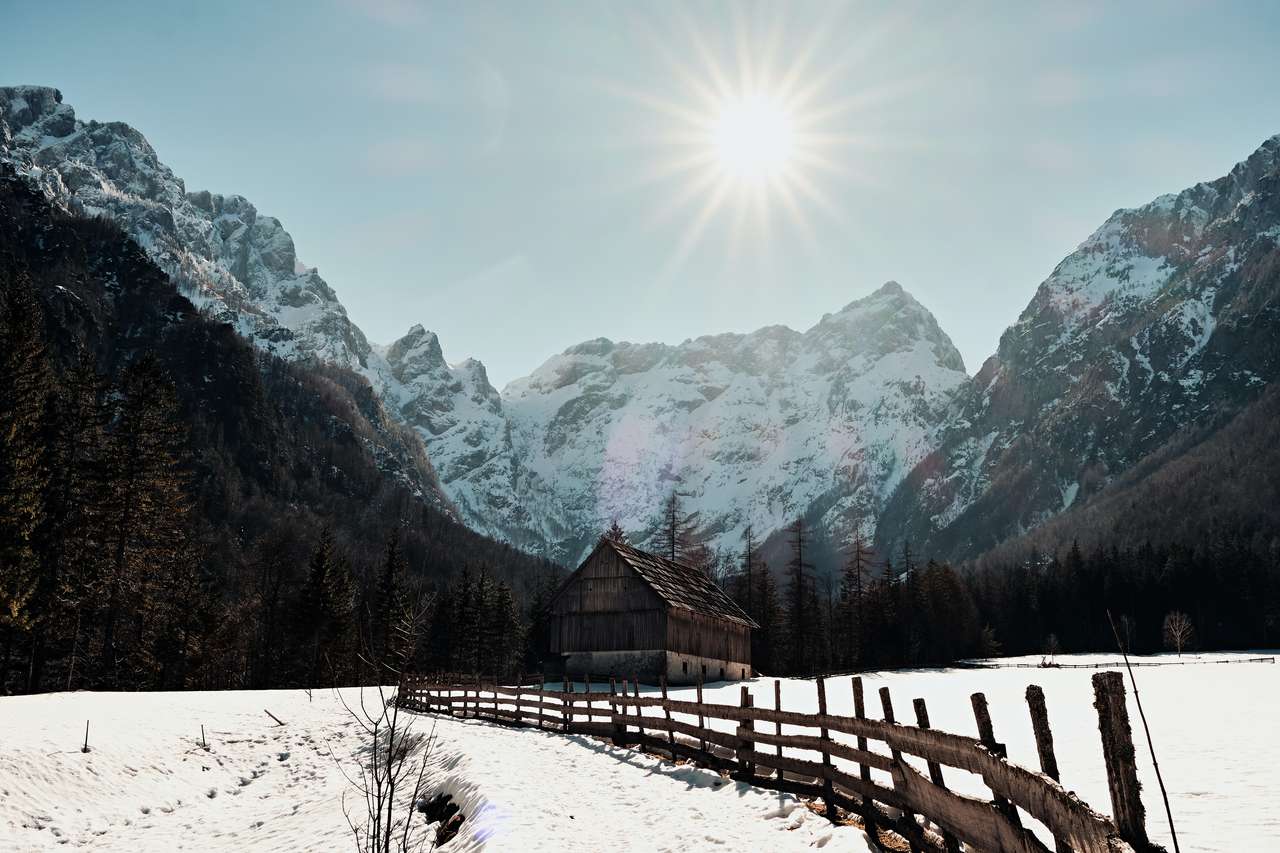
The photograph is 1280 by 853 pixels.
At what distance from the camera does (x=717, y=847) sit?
11445 millimetres

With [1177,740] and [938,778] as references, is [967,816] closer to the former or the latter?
[938,778]

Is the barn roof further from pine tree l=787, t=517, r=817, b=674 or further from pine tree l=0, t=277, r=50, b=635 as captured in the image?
pine tree l=0, t=277, r=50, b=635

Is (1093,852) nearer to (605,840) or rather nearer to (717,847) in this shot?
(717,847)

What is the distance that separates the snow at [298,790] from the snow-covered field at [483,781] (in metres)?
0.06

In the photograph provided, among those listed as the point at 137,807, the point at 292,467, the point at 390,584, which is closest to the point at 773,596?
the point at 390,584

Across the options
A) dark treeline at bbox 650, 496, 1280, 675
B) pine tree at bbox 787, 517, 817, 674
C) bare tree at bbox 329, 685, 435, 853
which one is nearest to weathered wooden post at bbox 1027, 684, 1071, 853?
bare tree at bbox 329, 685, 435, 853

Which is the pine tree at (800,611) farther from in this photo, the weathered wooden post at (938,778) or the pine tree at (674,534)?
the weathered wooden post at (938,778)

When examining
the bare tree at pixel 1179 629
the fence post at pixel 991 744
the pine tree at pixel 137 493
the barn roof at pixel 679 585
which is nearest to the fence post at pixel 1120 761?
the fence post at pixel 991 744

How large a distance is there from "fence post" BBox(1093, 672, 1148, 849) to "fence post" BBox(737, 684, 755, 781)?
11334mm

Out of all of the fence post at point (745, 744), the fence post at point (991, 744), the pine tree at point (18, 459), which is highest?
the pine tree at point (18, 459)

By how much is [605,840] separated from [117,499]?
114ft

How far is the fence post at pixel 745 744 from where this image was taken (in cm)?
1619

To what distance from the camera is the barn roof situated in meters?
46.7

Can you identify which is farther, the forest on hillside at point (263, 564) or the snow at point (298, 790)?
the forest on hillside at point (263, 564)
